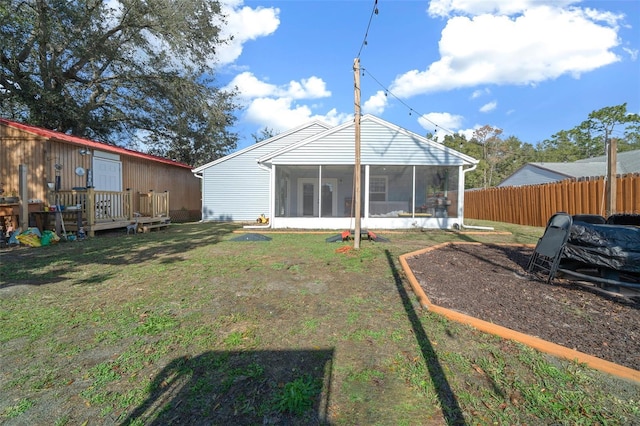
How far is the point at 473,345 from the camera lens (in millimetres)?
2848

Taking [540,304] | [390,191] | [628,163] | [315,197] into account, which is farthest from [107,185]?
[628,163]

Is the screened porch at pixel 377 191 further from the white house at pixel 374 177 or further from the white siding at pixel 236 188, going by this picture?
the white siding at pixel 236 188

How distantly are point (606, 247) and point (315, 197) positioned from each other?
11.3 metres

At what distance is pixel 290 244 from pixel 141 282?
4.22 metres

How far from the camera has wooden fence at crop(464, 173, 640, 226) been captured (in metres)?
9.99

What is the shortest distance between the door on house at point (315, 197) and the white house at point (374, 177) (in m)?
0.05

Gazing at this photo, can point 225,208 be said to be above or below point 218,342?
above

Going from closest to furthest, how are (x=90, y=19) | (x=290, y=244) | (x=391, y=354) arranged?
(x=391, y=354) → (x=290, y=244) → (x=90, y=19)

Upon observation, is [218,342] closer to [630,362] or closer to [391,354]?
[391,354]

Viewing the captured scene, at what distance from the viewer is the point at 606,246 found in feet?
14.2

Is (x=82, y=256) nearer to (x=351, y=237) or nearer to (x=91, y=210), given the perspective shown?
(x=91, y=210)

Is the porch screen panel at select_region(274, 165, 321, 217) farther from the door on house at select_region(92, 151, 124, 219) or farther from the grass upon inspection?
the grass

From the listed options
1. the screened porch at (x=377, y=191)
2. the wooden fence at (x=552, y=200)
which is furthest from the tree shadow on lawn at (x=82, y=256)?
the wooden fence at (x=552, y=200)

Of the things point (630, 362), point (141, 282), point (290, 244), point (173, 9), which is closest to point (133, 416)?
point (141, 282)
